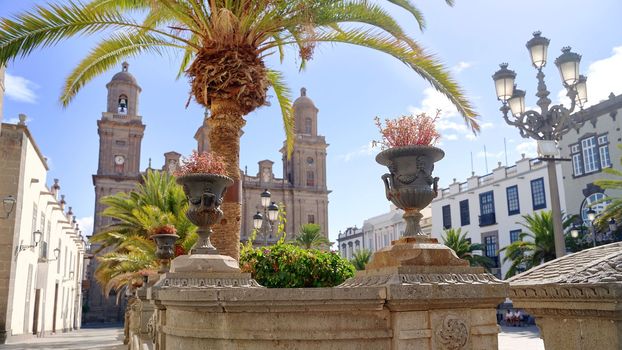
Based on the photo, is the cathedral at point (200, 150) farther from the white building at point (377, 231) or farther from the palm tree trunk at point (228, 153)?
the palm tree trunk at point (228, 153)

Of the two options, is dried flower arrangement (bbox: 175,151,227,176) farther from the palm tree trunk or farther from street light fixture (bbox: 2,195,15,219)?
street light fixture (bbox: 2,195,15,219)

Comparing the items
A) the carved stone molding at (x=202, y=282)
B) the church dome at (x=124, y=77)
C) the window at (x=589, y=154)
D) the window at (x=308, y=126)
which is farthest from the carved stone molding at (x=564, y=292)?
the window at (x=308, y=126)

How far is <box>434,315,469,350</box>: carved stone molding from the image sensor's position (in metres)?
3.71

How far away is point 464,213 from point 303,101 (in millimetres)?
24273

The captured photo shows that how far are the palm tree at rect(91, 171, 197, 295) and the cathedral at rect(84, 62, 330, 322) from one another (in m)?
24.7

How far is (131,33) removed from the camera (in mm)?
10648

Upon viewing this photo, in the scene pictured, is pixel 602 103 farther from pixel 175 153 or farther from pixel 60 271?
pixel 175 153

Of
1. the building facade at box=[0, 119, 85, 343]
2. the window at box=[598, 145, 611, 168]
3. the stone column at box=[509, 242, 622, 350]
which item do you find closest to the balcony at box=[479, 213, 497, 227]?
the window at box=[598, 145, 611, 168]

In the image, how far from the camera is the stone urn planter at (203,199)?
605cm

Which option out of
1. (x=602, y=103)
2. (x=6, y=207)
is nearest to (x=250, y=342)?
(x=6, y=207)

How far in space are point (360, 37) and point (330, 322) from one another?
705 centimetres

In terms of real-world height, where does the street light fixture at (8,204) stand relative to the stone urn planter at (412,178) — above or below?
above

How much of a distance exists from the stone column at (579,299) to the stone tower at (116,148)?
52225 mm

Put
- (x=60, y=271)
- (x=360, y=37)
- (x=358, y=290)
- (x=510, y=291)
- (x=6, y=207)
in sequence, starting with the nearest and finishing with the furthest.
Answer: (x=358, y=290) < (x=510, y=291) < (x=360, y=37) < (x=6, y=207) < (x=60, y=271)
